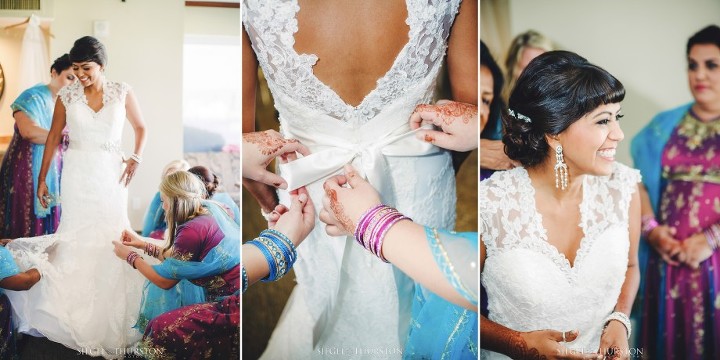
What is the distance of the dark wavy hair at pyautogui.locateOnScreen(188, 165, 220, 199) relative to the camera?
2.83 metres

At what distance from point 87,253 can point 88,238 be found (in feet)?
0.19

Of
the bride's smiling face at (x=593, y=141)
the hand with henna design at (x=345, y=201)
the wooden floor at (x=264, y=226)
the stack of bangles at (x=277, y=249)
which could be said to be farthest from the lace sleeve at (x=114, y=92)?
the bride's smiling face at (x=593, y=141)

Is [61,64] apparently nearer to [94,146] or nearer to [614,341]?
[94,146]

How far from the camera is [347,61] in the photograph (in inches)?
109

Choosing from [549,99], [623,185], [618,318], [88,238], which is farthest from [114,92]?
[618,318]

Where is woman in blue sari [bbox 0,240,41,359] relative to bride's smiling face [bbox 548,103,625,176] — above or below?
below

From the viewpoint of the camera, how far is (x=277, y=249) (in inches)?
111

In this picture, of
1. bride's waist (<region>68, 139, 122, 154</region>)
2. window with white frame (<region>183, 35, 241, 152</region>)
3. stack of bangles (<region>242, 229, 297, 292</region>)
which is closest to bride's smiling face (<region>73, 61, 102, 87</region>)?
bride's waist (<region>68, 139, 122, 154</region>)

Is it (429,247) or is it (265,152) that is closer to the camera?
(429,247)

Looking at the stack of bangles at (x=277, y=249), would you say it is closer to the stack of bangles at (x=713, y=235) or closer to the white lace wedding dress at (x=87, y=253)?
the white lace wedding dress at (x=87, y=253)

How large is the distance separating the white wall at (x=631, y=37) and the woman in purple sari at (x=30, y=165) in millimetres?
1869

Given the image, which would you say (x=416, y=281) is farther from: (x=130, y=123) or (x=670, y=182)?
(x=130, y=123)

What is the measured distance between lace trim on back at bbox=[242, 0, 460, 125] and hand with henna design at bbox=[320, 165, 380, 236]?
0.76 ft

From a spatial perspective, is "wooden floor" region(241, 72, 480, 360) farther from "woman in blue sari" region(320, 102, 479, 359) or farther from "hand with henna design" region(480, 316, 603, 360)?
"hand with henna design" region(480, 316, 603, 360)
